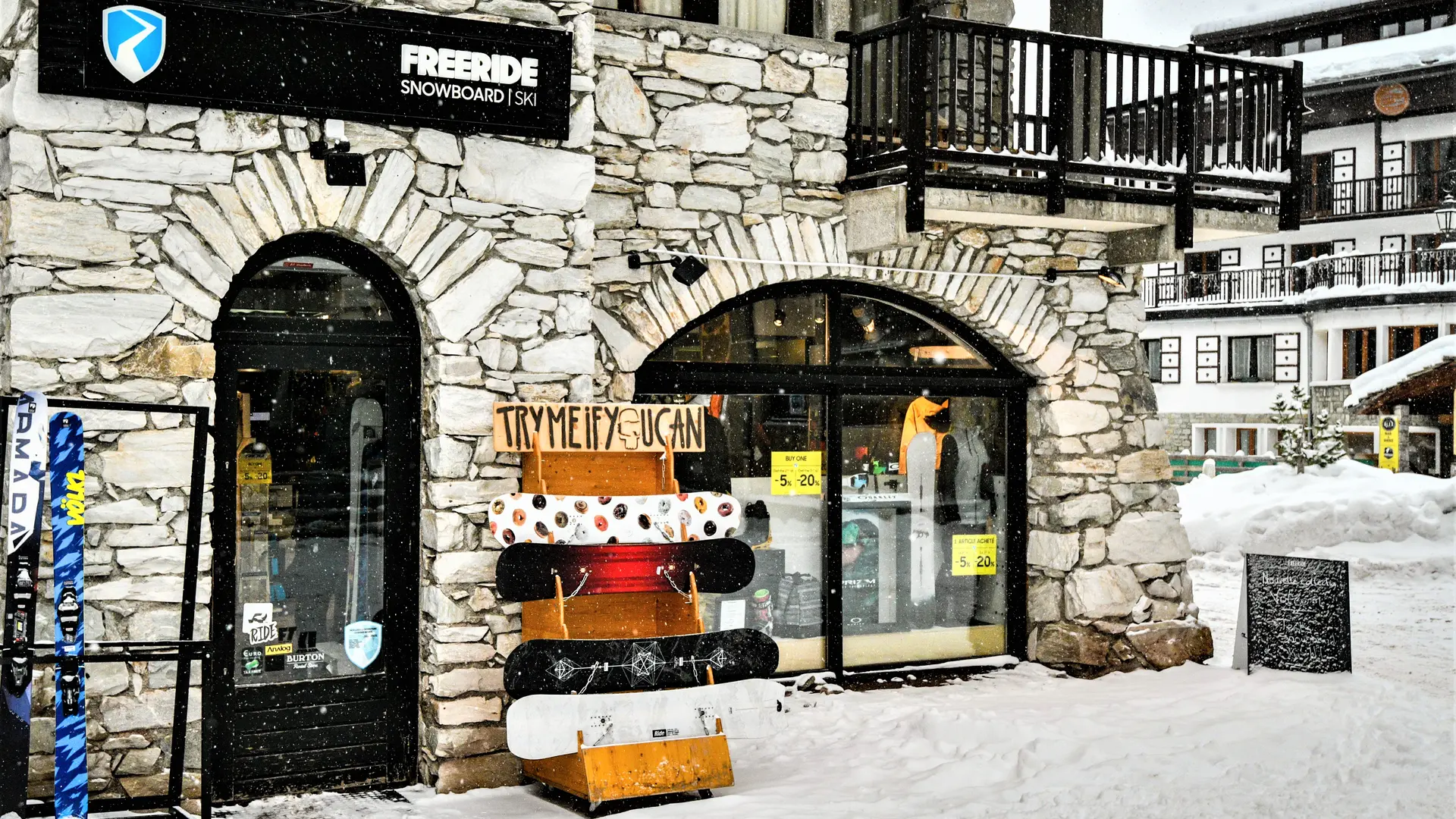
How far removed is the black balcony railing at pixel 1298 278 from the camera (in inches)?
1147

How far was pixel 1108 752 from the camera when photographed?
668 centimetres

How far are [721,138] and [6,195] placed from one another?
3708 mm

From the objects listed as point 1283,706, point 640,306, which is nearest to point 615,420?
point 640,306

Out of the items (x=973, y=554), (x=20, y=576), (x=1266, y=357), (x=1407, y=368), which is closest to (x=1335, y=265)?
(x=1266, y=357)

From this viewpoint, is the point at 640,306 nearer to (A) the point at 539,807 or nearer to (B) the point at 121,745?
(A) the point at 539,807

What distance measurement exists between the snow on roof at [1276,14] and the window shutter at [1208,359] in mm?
7829

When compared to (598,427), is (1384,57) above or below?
above

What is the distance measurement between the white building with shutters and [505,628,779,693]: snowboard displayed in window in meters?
25.1

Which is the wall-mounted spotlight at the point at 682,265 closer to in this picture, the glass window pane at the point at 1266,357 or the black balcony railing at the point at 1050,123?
the black balcony railing at the point at 1050,123

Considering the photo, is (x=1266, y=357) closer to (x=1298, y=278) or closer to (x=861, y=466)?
(x=1298, y=278)

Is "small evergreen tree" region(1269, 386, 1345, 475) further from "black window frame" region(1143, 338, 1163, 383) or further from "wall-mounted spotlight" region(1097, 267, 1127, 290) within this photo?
"wall-mounted spotlight" region(1097, 267, 1127, 290)

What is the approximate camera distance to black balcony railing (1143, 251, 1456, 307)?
29141 mm

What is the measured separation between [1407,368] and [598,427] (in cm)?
1625

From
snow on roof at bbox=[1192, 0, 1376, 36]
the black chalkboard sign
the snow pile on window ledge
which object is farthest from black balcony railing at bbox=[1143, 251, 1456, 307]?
the black chalkboard sign
